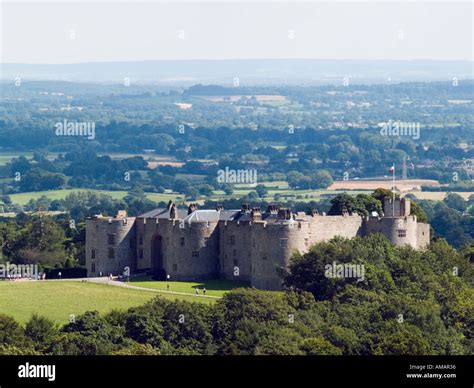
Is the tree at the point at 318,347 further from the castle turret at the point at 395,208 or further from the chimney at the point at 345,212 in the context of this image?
the castle turret at the point at 395,208

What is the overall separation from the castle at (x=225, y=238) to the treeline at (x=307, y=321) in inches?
67.0

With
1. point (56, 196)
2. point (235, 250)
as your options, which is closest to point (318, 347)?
point (235, 250)

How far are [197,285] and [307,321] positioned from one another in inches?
507

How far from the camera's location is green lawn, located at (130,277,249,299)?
7306cm

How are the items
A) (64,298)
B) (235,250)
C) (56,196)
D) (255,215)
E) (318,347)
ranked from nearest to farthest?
(318,347)
(64,298)
(235,250)
(255,215)
(56,196)

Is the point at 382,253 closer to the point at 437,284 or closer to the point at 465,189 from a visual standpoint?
the point at 437,284

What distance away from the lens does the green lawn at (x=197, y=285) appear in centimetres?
7306

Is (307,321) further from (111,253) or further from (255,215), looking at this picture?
(111,253)

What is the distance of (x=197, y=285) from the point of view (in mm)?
74812

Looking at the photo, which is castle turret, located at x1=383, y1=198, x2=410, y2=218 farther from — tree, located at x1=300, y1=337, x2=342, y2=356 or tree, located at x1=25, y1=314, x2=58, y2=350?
tree, located at x1=300, y1=337, x2=342, y2=356

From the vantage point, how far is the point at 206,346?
60281 millimetres

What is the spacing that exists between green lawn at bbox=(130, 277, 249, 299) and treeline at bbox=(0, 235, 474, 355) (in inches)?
137
